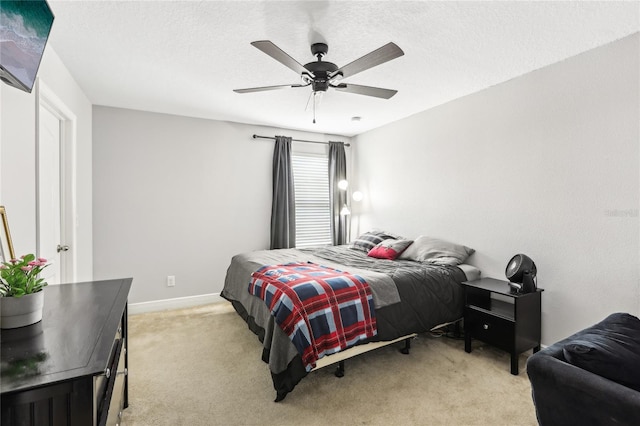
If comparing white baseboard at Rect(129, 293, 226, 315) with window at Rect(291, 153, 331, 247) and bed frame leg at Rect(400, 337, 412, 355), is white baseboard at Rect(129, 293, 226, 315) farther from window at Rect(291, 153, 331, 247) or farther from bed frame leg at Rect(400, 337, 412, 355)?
bed frame leg at Rect(400, 337, 412, 355)

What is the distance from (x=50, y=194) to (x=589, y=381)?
3721mm

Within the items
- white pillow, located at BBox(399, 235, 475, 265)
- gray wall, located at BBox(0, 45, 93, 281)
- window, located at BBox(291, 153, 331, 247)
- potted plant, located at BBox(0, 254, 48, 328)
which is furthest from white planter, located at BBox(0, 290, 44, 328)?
window, located at BBox(291, 153, 331, 247)

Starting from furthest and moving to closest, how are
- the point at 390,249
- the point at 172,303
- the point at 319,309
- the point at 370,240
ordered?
the point at 370,240
the point at 172,303
the point at 390,249
the point at 319,309

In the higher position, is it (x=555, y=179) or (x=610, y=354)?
(x=555, y=179)

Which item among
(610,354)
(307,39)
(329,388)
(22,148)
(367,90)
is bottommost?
(329,388)

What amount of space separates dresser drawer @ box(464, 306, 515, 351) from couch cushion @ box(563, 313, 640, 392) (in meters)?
1.06

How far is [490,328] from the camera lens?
2.59 meters

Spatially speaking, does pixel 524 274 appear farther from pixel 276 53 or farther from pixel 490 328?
pixel 276 53

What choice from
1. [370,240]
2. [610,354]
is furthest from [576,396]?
[370,240]

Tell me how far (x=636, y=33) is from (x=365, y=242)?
3.08 m

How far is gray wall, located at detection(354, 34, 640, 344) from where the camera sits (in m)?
2.24

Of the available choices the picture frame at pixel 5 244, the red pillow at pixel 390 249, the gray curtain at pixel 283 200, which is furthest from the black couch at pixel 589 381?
the gray curtain at pixel 283 200

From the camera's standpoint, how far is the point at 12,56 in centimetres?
122

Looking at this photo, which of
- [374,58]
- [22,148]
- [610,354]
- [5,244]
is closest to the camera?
[610,354]
